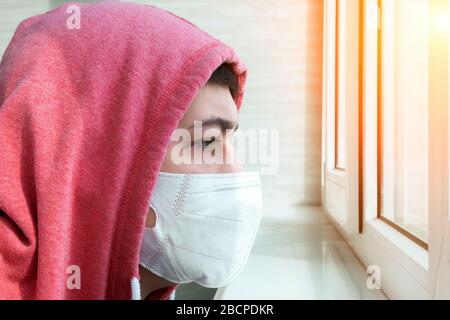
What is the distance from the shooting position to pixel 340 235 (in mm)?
1013

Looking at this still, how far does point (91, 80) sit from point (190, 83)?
0.40ft

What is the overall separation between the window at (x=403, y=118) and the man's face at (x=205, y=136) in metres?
0.30

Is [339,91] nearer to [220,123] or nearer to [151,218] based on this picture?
[220,123]

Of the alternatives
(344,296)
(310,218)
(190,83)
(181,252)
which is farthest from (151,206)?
(310,218)

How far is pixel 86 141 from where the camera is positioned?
496 mm

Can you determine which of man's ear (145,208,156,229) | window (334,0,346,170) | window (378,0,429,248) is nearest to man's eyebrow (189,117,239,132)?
man's ear (145,208,156,229)

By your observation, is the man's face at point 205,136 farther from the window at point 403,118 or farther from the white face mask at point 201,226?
the window at point 403,118

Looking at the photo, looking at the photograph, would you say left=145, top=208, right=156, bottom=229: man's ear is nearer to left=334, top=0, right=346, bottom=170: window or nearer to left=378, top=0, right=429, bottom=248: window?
left=378, top=0, right=429, bottom=248: window

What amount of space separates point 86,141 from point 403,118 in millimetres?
579

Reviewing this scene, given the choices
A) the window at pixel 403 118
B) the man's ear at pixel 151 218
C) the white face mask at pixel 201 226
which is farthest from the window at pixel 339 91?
the man's ear at pixel 151 218

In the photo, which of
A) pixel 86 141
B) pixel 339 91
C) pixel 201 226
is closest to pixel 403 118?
pixel 339 91

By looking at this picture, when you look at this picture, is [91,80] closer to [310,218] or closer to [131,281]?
[131,281]

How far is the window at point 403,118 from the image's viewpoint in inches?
24.8

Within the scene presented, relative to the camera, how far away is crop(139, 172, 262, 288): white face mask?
0.57 metres
